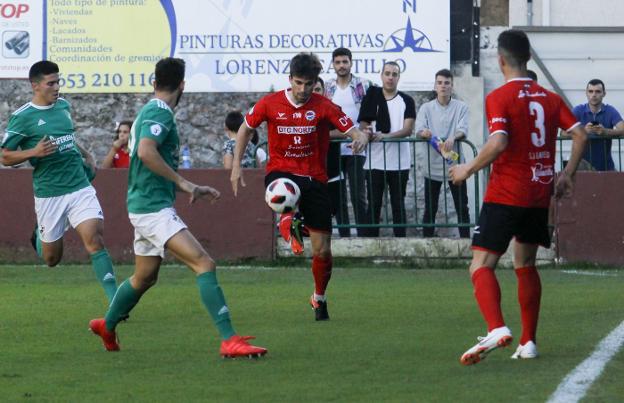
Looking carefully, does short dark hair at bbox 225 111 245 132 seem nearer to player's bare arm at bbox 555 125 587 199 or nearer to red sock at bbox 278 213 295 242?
red sock at bbox 278 213 295 242

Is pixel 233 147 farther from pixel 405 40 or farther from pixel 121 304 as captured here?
pixel 121 304

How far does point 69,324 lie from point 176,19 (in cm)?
903

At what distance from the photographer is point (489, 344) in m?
8.22

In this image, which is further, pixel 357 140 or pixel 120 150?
pixel 120 150

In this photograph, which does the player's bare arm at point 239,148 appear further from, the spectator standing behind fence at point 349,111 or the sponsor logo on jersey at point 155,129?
the spectator standing behind fence at point 349,111

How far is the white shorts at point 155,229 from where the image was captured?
9.01 m

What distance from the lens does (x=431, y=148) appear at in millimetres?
16609

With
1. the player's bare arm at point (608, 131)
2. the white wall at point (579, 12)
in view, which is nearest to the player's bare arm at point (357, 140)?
the player's bare arm at point (608, 131)

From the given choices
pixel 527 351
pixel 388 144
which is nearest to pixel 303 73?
pixel 527 351

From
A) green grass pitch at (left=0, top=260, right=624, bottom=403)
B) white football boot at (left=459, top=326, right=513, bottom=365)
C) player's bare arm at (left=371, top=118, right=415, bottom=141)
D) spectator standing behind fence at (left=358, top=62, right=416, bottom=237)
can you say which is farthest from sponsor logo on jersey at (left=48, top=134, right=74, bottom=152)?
player's bare arm at (left=371, top=118, right=415, bottom=141)

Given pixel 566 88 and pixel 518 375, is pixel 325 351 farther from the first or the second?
pixel 566 88

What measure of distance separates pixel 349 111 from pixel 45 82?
526 cm

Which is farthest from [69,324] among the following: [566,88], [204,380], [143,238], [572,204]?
[566,88]

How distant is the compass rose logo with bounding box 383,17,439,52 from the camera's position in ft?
62.2
